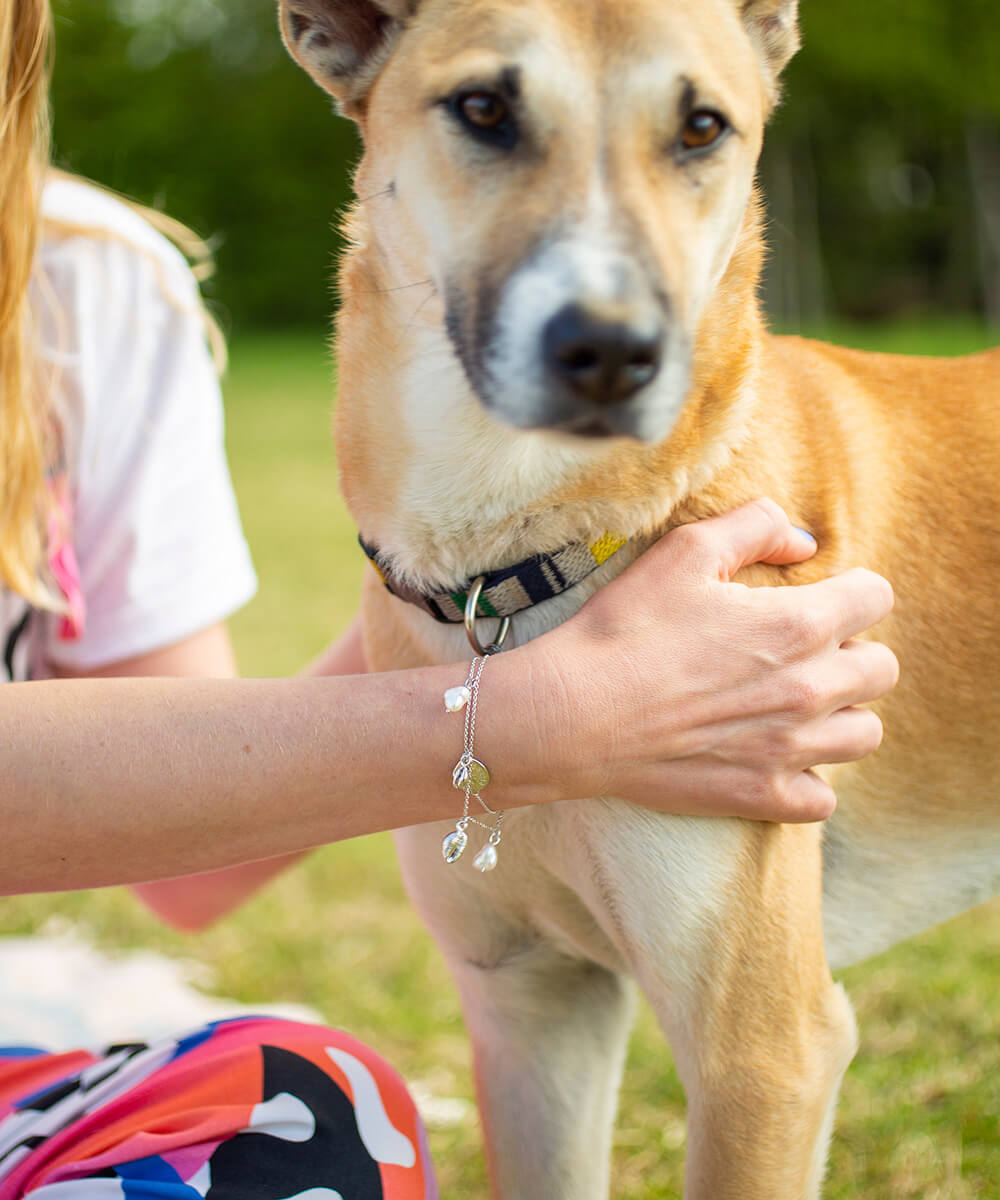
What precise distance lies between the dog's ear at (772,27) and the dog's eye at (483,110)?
0.40m

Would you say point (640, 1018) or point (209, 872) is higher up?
point (209, 872)

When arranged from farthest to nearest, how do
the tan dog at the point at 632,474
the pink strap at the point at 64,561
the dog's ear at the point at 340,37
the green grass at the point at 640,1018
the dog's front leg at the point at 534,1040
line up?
the green grass at the point at 640,1018 → the pink strap at the point at 64,561 → the dog's front leg at the point at 534,1040 → the dog's ear at the point at 340,37 → the tan dog at the point at 632,474

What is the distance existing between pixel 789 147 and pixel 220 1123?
72.7ft

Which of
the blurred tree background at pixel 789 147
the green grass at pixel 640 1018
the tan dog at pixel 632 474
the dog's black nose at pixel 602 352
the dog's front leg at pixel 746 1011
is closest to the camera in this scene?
the dog's black nose at pixel 602 352

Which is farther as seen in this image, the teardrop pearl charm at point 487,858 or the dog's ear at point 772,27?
the dog's ear at point 772,27

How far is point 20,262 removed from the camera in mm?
1695

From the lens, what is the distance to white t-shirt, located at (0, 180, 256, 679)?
6.41ft

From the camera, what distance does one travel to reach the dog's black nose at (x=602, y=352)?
1.12 meters

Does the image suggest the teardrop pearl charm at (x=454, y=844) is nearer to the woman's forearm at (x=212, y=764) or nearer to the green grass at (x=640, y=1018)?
the woman's forearm at (x=212, y=764)

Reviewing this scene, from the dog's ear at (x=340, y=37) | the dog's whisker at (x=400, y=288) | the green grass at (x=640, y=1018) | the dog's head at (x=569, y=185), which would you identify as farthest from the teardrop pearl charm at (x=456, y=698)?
the green grass at (x=640, y=1018)

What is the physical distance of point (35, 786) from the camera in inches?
50.0

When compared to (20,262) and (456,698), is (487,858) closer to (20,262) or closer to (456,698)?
(456,698)

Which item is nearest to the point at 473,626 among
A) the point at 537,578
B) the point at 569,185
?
the point at 537,578

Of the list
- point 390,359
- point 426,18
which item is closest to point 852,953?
point 390,359
